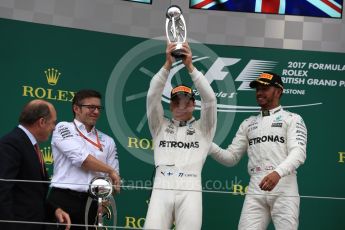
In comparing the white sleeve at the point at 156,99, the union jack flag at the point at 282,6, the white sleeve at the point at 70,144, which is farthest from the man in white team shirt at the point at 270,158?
the union jack flag at the point at 282,6

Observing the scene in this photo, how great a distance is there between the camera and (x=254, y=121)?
527cm

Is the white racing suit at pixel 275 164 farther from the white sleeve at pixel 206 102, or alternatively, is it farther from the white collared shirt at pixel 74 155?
the white collared shirt at pixel 74 155

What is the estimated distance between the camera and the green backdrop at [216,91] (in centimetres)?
613

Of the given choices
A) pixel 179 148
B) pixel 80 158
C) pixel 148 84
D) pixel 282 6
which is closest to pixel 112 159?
pixel 80 158

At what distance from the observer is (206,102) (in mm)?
4902

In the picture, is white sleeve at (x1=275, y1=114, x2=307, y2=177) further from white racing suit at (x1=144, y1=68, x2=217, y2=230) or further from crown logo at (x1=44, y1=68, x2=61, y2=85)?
crown logo at (x1=44, y1=68, x2=61, y2=85)

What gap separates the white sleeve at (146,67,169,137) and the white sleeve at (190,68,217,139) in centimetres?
18

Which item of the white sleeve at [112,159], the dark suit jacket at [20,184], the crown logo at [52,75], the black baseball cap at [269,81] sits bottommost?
the dark suit jacket at [20,184]

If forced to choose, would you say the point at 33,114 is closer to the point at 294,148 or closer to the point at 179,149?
the point at 179,149

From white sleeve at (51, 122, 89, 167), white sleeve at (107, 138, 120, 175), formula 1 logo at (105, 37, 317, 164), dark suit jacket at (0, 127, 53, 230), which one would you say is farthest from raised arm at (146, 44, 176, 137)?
formula 1 logo at (105, 37, 317, 164)

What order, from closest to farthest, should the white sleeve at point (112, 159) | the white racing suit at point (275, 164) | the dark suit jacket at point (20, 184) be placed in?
the dark suit jacket at point (20, 184) < the white racing suit at point (275, 164) < the white sleeve at point (112, 159)

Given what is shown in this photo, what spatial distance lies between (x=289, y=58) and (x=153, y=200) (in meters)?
2.04

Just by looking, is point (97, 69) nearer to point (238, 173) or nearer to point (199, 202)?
point (238, 173)

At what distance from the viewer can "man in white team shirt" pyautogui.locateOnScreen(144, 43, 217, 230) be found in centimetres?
475
